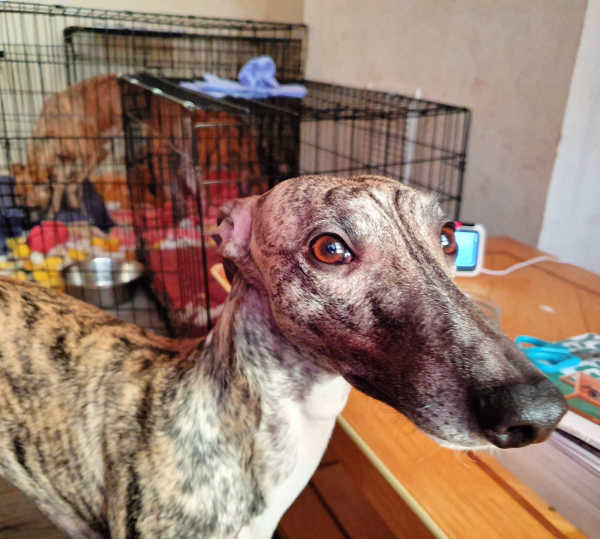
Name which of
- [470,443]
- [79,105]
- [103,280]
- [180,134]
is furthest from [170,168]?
[470,443]

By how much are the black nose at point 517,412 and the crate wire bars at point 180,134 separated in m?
1.08

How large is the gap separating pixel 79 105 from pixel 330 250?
3363 millimetres

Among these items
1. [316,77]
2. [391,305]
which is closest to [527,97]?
[391,305]

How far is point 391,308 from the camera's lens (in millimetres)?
691

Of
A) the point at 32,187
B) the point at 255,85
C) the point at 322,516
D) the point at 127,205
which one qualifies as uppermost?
the point at 255,85

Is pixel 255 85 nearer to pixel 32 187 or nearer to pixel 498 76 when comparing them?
pixel 498 76

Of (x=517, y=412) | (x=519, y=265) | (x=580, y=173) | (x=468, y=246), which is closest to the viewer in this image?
(x=517, y=412)

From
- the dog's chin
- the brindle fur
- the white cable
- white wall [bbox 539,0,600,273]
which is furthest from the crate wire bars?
the dog's chin

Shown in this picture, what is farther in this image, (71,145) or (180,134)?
(71,145)

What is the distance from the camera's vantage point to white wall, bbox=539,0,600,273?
1782mm

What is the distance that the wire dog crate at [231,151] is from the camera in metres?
1.93

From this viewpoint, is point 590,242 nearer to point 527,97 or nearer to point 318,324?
point 527,97

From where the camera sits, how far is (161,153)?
250cm

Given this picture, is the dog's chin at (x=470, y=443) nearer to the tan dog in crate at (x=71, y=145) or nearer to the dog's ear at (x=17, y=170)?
the tan dog in crate at (x=71, y=145)
